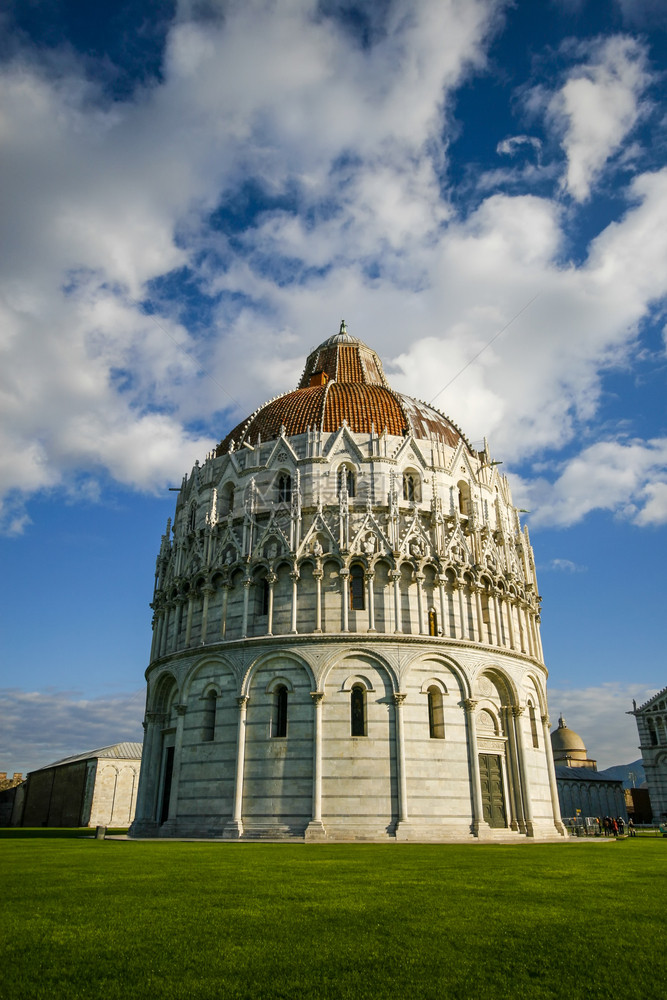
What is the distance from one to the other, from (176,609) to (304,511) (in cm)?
937

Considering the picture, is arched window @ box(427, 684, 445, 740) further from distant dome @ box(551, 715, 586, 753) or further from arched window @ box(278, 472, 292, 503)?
distant dome @ box(551, 715, 586, 753)

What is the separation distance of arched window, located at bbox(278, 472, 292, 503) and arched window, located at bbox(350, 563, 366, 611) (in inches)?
219

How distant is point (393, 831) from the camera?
97.5ft

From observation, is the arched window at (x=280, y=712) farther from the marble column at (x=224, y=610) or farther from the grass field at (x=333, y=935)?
the grass field at (x=333, y=935)

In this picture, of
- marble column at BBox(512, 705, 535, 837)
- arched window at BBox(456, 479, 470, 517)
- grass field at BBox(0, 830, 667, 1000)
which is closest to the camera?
grass field at BBox(0, 830, 667, 1000)

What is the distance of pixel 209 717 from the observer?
112ft

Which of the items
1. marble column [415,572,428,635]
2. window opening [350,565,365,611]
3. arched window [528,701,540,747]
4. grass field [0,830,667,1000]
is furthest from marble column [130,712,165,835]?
grass field [0,830,667,1000]

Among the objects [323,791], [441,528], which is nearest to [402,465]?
[441,528]

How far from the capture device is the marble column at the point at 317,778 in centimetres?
2936

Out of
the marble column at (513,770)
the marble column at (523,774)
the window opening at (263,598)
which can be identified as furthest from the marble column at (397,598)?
the marble column at (523,774)

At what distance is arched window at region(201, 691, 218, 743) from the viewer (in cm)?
3391

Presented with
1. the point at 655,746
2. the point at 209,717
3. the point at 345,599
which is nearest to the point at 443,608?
the point at 345,599

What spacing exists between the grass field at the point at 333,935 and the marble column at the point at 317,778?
620 inches

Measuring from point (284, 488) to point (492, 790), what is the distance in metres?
18.1
